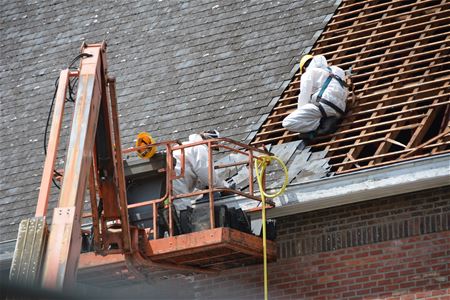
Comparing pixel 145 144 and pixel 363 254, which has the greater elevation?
pixel 145 144

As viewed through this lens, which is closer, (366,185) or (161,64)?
(366,185)

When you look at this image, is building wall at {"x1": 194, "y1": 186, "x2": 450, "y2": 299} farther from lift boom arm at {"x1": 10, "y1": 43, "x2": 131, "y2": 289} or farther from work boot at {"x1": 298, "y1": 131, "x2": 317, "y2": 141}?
lift boom arm at {"x1": 10, "y1": 43, "x2": 131, "y2": 289}

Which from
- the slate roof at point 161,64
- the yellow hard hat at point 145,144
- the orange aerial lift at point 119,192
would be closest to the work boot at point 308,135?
the orange aerial lift at point 119,192

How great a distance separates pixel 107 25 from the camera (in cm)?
1784

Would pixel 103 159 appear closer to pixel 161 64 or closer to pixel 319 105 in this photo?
pixel 319 105

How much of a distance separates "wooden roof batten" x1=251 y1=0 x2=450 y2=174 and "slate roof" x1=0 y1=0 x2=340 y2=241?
298 mm

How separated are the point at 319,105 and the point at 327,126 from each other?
25cm

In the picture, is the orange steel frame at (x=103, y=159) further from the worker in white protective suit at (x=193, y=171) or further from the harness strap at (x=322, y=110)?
the harness strap at (x=322, y=110)

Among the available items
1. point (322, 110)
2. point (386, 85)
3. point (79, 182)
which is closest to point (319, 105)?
point (322, 110)

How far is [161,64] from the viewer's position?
16422 mm

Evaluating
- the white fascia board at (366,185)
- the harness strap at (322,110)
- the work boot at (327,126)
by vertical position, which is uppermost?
the harness strap at (322,110)

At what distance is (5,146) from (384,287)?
606 centimetres

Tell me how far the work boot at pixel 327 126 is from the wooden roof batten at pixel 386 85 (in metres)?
0.07

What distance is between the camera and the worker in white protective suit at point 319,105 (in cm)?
1373
